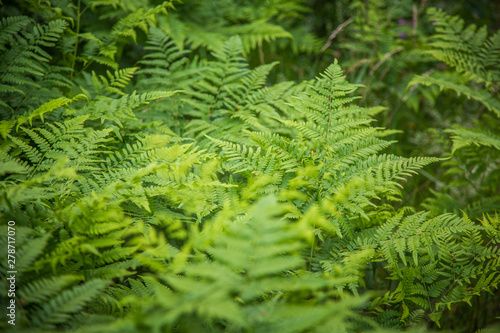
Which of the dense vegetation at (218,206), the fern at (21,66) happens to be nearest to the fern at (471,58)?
the dense vegetation at (218,206)

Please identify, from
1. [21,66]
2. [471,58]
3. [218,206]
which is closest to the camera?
[218,206]

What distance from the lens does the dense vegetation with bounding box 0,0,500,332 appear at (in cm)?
103

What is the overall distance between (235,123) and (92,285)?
1.34 metres

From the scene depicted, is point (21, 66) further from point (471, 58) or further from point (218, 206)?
point (471, 58)

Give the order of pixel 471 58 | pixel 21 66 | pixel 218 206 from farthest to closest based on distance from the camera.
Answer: pixel 471 58 < pixel 21 66 < pixel 218 206

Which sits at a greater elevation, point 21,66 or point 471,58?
point 471,58

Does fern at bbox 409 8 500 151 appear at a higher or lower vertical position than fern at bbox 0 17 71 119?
higher

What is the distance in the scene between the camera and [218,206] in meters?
1.58

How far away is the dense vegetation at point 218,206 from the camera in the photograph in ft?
3.38

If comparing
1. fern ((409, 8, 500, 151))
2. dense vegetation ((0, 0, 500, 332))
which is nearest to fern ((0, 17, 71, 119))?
dense vegetation ((0, 0, 500, 332))

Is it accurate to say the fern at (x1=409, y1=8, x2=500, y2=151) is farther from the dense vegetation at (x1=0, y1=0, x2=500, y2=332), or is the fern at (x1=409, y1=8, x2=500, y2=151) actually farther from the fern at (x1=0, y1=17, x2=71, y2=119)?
the fern at (x1=0, y1=17, x2=71, y2=119)

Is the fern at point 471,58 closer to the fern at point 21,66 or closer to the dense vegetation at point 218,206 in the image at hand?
the dense vegetation at point 218,206

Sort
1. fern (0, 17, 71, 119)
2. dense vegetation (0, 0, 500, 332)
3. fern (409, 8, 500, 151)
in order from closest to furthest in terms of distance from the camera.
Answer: dense vegetation (0, 0, 500, 332), fern (0, 17, 71, 119), fern (409, 8, 500, 151)

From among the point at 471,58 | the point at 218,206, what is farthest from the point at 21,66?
the point at 471,58
